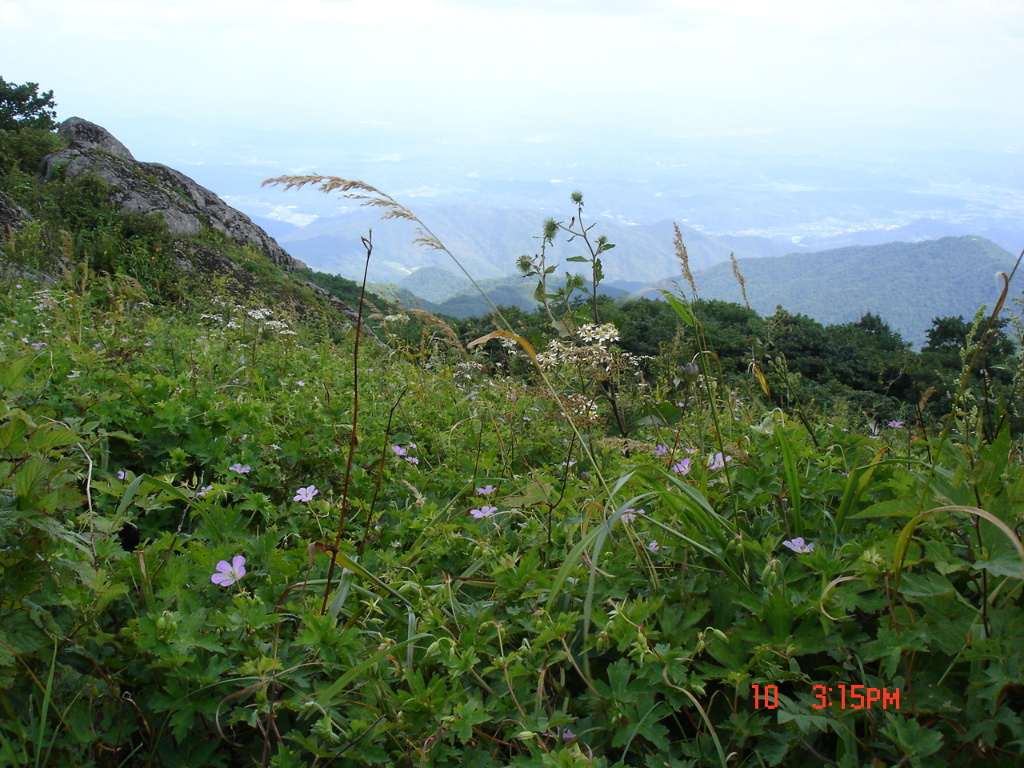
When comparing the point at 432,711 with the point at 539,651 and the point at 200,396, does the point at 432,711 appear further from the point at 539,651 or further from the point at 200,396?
the point at 200,396

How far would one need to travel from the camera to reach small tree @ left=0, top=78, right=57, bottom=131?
79.5 feet

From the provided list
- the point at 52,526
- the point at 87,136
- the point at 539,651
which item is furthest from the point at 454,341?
the point at 87,136

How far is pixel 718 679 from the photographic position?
4.41 ft

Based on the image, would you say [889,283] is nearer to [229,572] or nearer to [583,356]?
[583,356]

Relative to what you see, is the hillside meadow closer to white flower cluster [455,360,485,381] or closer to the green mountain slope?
white flower cluster [455,360,485,381]

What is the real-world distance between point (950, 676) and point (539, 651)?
32.0 inches

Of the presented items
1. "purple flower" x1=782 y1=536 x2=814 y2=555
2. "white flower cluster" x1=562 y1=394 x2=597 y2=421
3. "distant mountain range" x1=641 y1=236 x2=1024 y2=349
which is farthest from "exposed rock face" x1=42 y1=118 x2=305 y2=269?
"distant mountain range" x1=641 y1=236 x2=1024 y2=349

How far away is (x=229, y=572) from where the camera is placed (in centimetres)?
141

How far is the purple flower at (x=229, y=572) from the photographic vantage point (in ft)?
4.53

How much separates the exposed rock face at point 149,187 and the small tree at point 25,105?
124 centimetres

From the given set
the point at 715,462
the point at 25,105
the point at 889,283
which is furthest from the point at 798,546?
the point at 889,283

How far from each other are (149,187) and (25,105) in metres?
10.4
